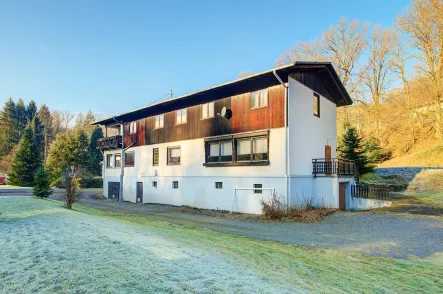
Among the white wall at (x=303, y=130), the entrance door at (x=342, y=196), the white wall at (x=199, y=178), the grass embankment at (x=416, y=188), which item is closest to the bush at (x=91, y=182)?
the white wall at (x=199, y=178)

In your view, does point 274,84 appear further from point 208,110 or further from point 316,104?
point 208,110

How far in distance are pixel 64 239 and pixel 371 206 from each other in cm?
1827

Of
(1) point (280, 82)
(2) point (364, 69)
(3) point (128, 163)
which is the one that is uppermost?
(2) point (364, 69)

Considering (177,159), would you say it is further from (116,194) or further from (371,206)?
(371,206)

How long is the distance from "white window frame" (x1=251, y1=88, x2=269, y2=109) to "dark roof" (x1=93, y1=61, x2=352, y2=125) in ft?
0.91

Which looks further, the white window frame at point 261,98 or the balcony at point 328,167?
the balcony at point 328,167

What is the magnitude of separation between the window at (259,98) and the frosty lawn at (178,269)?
A: 1038 cm

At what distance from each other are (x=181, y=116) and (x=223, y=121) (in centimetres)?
442

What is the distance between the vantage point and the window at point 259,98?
16031 mm

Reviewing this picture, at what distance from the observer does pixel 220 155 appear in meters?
18.0

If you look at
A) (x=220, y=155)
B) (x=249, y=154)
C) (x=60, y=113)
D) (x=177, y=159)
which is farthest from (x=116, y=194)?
(x=60, y=113)

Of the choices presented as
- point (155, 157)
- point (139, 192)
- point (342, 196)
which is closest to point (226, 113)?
point (155, 157)

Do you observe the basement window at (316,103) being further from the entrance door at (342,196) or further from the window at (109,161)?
the window at (109,161)

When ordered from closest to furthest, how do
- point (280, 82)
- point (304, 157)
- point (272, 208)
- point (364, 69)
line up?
point (272, 208)
point (280, 82)
point (304, 157)
point (364, 69)
